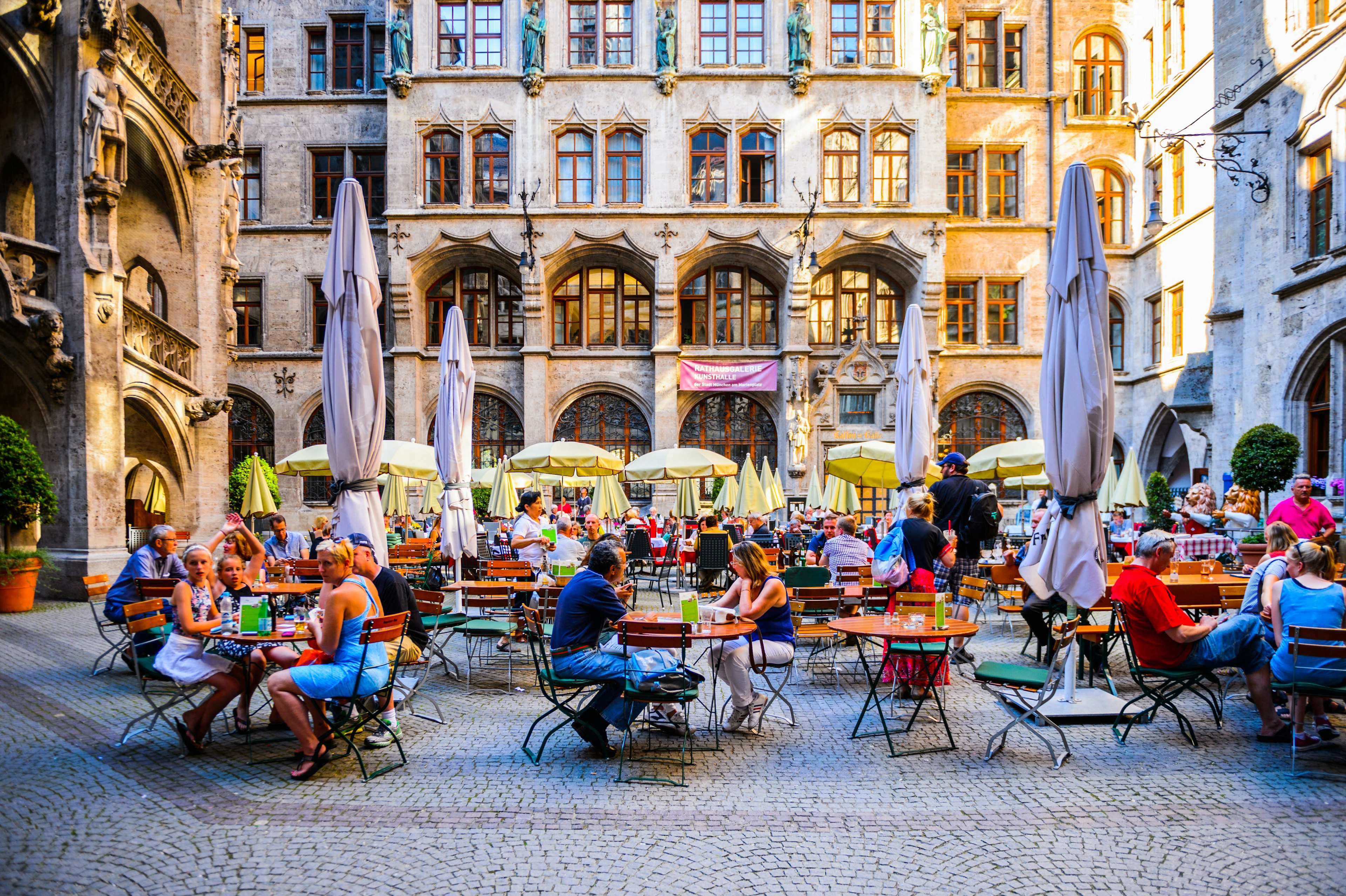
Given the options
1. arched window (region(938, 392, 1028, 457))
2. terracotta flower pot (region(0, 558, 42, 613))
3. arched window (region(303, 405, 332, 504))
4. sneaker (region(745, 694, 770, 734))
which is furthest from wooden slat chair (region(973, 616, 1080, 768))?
arched window (region(303, 405, 332, 504))

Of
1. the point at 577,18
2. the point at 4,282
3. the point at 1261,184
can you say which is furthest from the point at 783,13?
the point at 4,282

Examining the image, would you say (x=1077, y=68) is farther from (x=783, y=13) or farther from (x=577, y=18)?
(x=577, y=18)

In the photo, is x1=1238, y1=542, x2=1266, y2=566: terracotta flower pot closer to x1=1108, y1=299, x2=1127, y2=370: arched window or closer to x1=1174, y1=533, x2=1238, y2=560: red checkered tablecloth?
x1=1174, y1=533, x2=1238, y2=560: red checkered tablecloth

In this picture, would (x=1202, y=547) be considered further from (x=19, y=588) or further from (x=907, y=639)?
(x=19, y=588)

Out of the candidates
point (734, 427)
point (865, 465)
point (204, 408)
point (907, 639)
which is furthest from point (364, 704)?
point (734, 427)

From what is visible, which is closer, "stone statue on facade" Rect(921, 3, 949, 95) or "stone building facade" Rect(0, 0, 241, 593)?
"stone building facade" Rect(0, 0, 241, 593)

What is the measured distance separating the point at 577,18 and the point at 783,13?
6525mm

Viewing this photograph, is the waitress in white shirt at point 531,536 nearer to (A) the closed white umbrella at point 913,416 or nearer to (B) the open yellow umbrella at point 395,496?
(A) the closed white umbrella at point 913,416

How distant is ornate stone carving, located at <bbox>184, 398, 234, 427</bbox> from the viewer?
60.6ft

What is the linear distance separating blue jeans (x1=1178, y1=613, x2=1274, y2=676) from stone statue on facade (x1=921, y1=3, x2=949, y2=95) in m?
24.3

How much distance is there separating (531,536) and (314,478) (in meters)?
20.3

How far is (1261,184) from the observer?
1823 centimetres

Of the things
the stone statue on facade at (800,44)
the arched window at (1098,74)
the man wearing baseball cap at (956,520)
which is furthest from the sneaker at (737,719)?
the arched window at (1098,74)

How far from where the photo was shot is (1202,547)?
10609 millimetres
